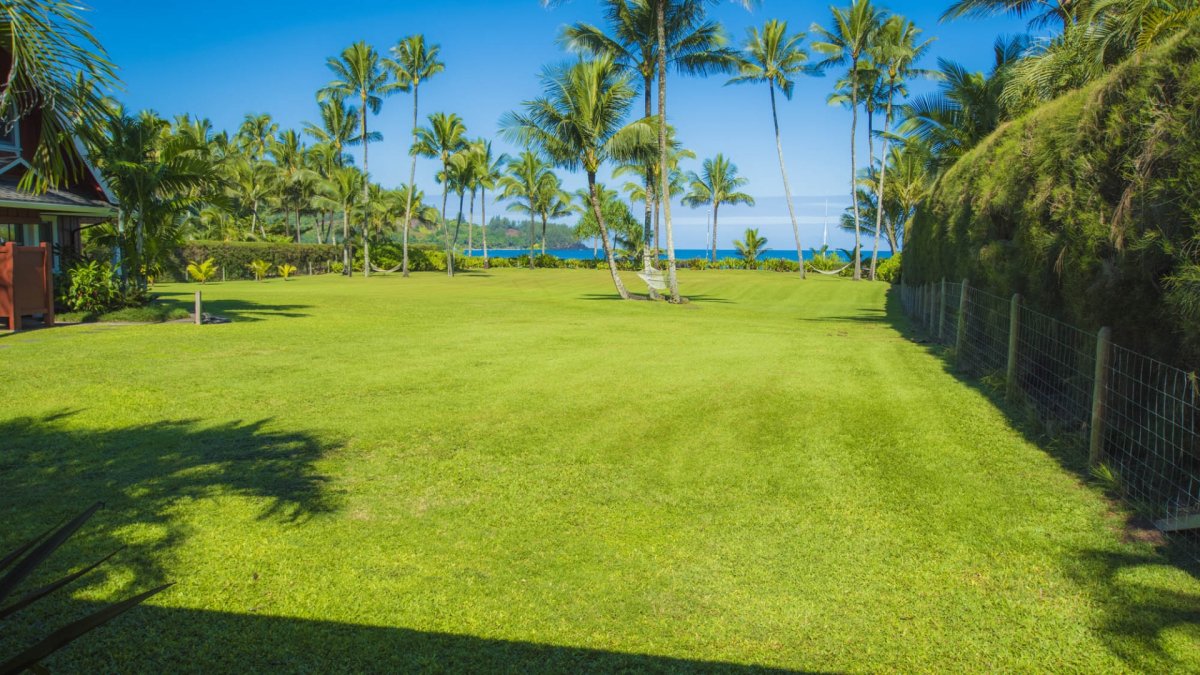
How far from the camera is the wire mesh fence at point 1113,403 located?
4.93 m

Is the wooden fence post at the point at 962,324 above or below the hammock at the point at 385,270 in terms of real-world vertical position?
below

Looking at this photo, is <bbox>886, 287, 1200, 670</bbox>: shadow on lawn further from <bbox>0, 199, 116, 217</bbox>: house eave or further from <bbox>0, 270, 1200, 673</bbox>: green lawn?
<bbox>0, 199, 116, 217</bbox>: house eave

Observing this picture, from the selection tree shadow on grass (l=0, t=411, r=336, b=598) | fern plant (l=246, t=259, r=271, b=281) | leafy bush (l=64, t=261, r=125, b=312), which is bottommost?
tree shadow on grass (l=0, t=411, r=336, b=598)

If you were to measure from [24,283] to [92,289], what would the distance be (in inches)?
88.9

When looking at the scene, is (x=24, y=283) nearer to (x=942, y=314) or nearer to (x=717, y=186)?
(x=942, y=314)

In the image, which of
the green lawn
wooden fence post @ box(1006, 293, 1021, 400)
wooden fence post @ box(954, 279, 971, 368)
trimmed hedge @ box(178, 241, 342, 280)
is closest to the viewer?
the green lawn

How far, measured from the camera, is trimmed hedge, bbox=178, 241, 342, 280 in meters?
36.2

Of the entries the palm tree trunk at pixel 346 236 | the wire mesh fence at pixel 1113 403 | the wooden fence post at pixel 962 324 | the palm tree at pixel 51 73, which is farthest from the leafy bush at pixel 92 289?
the palm tree trunk at pixel 346 236

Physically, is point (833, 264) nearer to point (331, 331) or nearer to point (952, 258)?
point (952, 258)

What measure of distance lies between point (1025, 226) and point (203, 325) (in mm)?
14100

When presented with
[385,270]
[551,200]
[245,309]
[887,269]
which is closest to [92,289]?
[245,309]

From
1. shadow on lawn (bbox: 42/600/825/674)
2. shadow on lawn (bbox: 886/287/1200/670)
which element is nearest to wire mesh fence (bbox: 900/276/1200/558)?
shadow on lawn (bbox: 886/287/1200/670)

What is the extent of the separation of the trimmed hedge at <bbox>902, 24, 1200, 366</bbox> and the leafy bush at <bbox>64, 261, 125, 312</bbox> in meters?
16.4

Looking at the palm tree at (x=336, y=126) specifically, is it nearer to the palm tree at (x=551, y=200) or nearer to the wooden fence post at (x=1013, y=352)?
the palm tree at (x=551, y=200)
